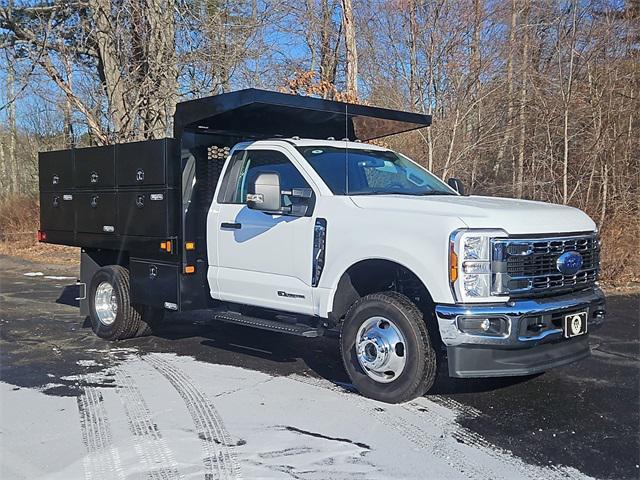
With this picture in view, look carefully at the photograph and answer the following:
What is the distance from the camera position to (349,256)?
5625 mm

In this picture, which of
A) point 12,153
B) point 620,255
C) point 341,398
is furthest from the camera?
point 12,153

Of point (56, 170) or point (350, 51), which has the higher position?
point (350, 51)

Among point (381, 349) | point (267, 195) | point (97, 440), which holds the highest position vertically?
point (267, 195)

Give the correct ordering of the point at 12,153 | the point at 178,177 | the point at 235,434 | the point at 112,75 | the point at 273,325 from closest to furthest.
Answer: the point at 235,434
the point at 273,325
the point at 178,177
the point at 112,75
the point at 12,153

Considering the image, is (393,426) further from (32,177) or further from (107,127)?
(32,177)

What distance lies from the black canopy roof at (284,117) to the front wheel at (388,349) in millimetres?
2176

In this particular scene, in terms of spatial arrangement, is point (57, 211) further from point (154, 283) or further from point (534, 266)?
point (534, 266)

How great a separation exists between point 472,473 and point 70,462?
8.23 feet

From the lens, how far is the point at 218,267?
6855 mm

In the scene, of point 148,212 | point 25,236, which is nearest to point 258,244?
point 148,212

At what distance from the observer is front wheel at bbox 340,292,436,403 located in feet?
17.1

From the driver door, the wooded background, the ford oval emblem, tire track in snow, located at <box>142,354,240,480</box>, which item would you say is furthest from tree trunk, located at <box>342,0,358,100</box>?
the ford oval emblem

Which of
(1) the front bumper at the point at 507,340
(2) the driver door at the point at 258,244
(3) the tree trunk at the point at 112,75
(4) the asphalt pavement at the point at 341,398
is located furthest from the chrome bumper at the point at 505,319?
(3) the tree trunk at the point at 112,75

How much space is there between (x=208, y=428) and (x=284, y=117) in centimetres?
361
